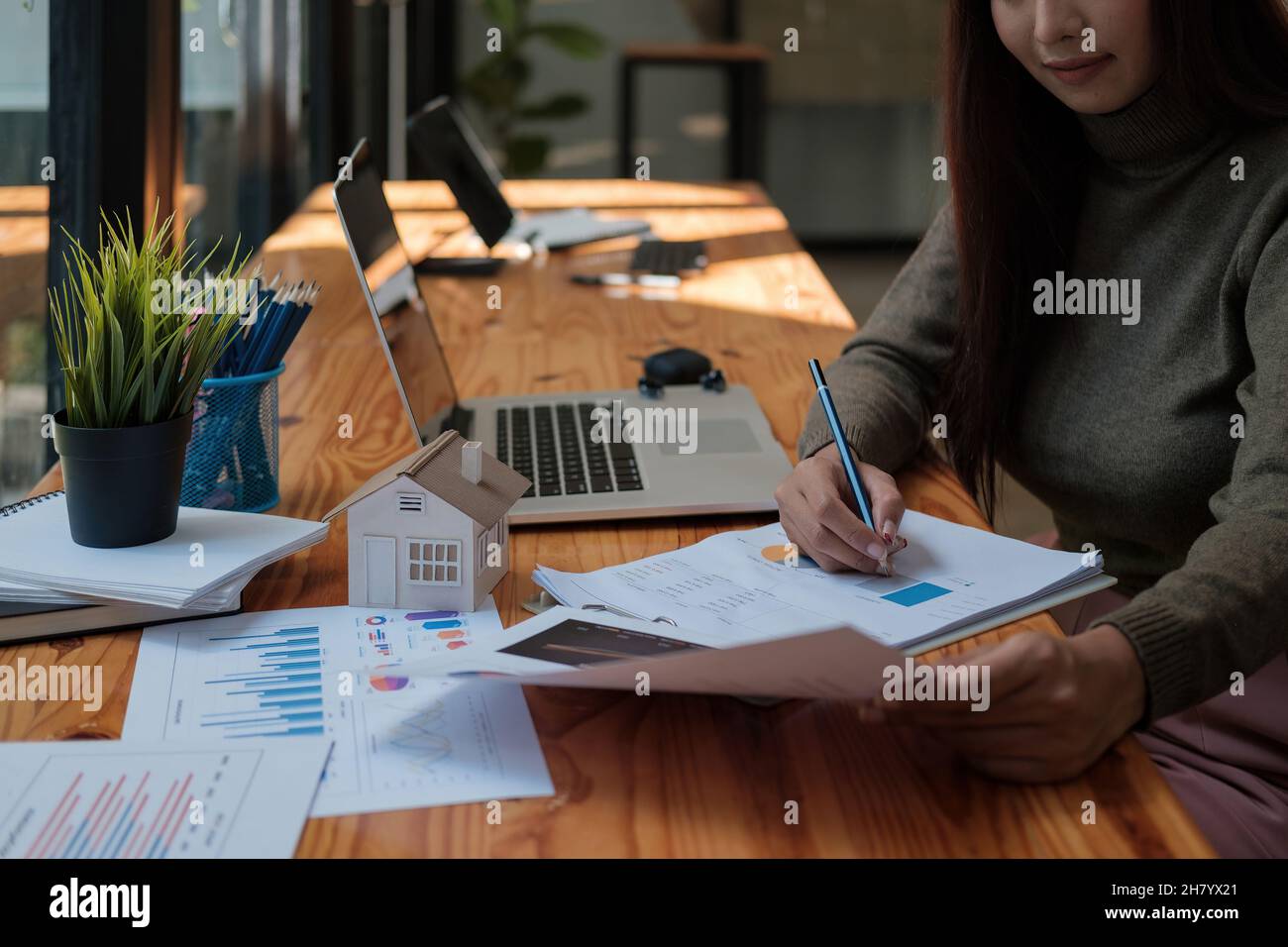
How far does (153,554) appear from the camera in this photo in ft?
3.07

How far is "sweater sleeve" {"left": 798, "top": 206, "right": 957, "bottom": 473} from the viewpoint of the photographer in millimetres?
1312

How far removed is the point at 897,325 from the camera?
142cm

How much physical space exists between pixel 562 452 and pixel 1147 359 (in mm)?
575

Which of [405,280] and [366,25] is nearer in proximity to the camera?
[405,280]

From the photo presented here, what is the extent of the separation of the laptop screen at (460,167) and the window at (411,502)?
1519mm

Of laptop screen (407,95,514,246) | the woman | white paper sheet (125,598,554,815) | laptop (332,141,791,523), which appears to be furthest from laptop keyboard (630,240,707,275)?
white paper sheet (125,598,554,815)

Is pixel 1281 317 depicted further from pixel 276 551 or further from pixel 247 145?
pixel 247 145

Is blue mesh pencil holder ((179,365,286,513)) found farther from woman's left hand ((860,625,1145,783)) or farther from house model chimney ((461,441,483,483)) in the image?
woman's left hand ((860,625,1145,783))

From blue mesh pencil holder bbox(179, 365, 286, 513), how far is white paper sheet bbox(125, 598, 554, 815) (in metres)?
0.20

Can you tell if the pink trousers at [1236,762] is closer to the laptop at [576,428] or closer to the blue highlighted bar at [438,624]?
the laptop at [576,428]
